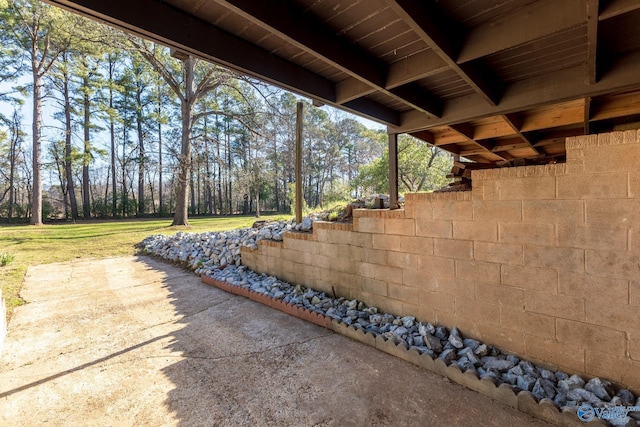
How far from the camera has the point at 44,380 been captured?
7.11 ft

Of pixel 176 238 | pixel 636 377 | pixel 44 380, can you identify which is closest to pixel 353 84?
pixel 636 377

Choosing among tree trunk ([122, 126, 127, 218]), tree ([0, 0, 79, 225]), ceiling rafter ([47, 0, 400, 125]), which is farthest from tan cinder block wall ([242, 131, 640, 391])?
tree trunk ([122, 126, 127, 218])

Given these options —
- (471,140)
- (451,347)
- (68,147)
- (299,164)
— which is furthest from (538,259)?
(68,147)

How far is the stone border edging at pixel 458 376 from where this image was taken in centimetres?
162

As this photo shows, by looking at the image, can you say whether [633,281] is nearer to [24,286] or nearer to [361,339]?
[361,339]

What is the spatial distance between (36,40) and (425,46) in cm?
1930

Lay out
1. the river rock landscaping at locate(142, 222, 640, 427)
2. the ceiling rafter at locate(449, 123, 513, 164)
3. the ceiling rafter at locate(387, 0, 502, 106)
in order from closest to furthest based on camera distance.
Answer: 1. the ceiling rafter at locate(387, 0, 502, 106)
2. the river rock landscaping at locate(142, 222, 640, 427)
3. the ceiling rafter at locate(449, 123, 513, 164)

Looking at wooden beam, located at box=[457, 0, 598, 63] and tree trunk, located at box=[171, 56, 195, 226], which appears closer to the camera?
wooden beam, located at box=[457, 0, 598, 63]

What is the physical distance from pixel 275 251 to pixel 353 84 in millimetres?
2708

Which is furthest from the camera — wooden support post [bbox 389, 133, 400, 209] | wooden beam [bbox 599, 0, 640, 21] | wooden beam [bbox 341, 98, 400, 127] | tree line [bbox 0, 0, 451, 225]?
tree line [bbox 0, 0, 451, 225]

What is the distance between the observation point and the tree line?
37.3 ft

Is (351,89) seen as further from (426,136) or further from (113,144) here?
(113,144)

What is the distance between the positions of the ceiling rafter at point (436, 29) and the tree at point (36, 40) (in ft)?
54.3

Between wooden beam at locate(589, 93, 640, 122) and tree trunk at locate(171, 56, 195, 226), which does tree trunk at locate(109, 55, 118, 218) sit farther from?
wooden beam at locate(589, 93, 640, 122)
